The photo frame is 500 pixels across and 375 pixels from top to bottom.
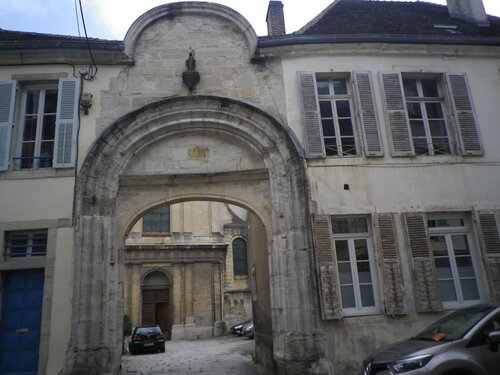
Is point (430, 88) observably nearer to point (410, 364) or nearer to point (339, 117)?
point (339, 117)

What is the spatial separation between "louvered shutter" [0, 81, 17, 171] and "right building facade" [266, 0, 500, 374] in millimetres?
5097

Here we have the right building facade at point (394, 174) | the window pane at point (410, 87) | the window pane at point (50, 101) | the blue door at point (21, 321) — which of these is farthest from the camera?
the window pane at point (410, 87)

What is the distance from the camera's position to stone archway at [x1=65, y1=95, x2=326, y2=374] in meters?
7.57

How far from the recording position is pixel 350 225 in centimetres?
836

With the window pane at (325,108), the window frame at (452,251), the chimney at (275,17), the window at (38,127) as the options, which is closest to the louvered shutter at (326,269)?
the window frame at (452,251)

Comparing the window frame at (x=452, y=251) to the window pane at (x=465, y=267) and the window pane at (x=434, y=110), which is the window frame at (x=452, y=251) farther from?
the window pane at (x=434, y=110)

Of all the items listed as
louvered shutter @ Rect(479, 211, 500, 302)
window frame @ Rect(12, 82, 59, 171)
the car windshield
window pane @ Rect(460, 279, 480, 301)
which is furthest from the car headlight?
window frame @ Rect(12, 82, 59, 171)

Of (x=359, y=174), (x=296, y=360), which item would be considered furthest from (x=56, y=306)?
(x=359, y=174)

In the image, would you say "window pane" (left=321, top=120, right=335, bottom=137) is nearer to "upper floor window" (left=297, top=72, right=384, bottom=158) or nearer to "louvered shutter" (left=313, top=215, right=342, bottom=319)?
"upper floor window" (left=297, top=72, right=384, bottom=158)

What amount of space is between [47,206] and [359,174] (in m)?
5.90

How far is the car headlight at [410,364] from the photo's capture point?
4953mm

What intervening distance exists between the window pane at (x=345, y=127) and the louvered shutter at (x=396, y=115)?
759mm

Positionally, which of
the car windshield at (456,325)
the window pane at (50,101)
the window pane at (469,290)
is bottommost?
the car windshield at (456,325)

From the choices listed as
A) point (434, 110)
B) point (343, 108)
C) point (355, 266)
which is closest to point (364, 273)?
point (355, 266)
